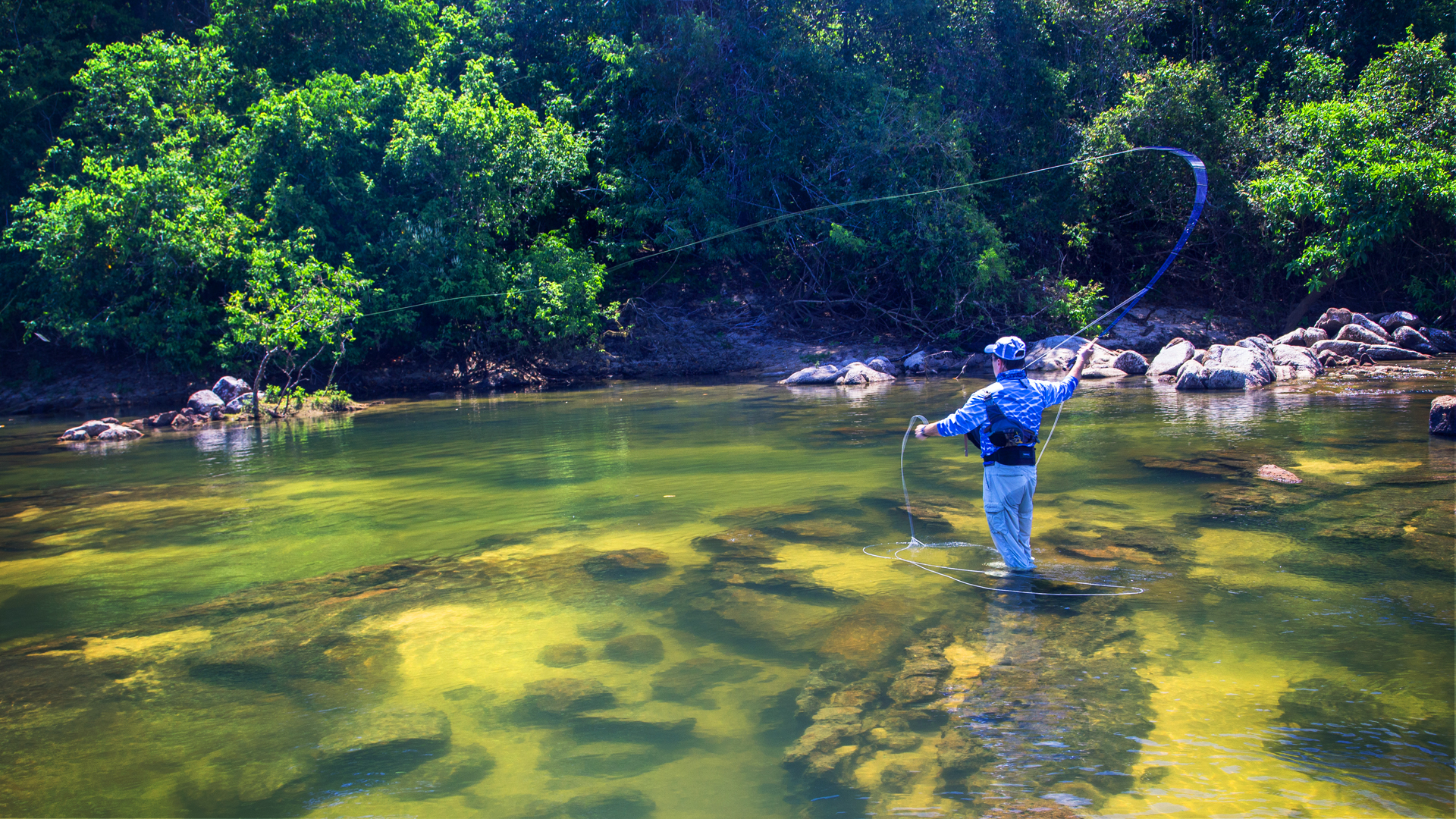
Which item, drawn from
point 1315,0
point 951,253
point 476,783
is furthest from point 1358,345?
point 476,783

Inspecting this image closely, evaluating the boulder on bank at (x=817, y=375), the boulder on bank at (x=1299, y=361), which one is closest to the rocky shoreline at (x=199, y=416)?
the boulder on bank at (x=817, y=375)

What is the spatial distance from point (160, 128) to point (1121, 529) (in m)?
24.2

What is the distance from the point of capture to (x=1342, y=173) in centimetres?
1898

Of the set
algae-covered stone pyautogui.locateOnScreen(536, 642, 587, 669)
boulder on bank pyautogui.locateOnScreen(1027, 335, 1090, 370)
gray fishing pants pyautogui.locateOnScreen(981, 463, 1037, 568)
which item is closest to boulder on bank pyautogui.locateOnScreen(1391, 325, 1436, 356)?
boulder on bank pyautogui.locateOnScreen(1027, 335, 1090, 370)

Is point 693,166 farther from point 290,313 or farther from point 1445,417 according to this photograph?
point 1445,417

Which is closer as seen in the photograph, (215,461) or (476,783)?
(476,783)

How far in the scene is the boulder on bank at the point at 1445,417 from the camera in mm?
10008

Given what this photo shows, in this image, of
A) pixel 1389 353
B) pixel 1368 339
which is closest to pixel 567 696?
pixel 1389 353

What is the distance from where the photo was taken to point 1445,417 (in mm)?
10086

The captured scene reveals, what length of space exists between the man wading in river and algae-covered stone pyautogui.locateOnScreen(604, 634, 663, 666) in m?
2.14

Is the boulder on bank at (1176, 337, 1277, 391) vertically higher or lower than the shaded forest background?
lower

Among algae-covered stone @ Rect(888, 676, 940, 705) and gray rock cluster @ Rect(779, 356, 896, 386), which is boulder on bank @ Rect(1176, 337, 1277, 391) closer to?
gray rock cluster @ Rect(779, 356, 896, 386)

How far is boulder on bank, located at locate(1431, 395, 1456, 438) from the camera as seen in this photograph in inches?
A: 394

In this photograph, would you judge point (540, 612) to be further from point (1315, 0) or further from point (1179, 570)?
point (1315, 0)
